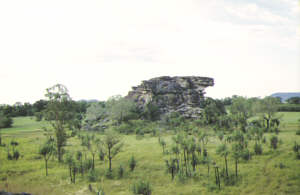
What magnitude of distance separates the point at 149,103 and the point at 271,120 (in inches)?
2366

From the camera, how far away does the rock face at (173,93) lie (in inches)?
4193

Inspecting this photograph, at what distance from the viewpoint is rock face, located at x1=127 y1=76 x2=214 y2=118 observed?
349 feet

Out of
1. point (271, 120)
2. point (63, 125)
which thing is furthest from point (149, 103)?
point (63, 125)

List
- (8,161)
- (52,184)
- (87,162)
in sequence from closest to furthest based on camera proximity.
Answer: (52,184) → (87,162) → (8,161)

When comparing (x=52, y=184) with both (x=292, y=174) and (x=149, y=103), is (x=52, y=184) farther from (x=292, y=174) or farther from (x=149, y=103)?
(x=149, y=103)

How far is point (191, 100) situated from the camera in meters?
108

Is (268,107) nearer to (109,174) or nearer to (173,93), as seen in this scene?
(109,174)

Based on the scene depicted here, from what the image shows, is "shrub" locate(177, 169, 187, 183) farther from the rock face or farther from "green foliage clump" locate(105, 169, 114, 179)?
the rock face

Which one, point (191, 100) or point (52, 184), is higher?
point (191, 100)

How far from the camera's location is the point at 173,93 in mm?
116750

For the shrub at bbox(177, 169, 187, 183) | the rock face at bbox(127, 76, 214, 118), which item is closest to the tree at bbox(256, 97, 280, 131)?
the rock face at bbox(127, 76, 214, 118)

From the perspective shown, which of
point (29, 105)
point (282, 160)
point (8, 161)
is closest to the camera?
point (282, 160)

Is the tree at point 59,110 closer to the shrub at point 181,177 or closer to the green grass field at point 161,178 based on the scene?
the green grass field at point 161,178

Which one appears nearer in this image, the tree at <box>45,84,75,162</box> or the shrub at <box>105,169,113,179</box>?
the shrub at <box>105,169,113,179</box>
